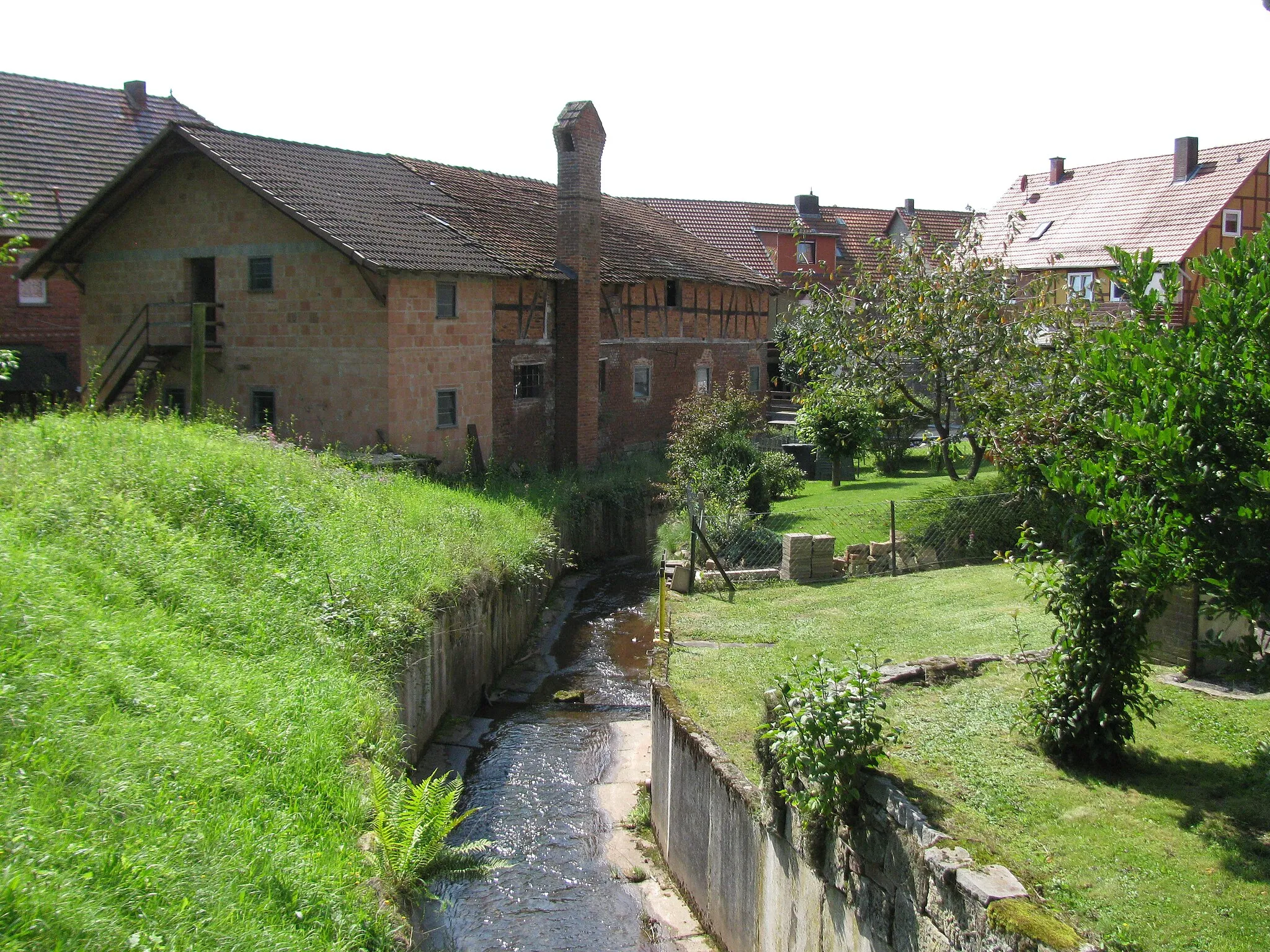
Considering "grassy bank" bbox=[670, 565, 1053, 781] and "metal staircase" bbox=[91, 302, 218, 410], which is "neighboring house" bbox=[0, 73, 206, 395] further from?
"grassy bank" bbox=[670, 565, 1053, 781]

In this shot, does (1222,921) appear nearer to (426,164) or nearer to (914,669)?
(914,669)

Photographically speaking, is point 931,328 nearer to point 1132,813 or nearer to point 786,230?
point 1132,813

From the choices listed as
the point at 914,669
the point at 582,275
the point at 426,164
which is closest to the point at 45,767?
the point at 914,669

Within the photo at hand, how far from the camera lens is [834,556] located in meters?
A: 17.5

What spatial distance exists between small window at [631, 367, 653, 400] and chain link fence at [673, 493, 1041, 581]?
39.9 ft

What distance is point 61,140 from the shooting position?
2780 centimetres

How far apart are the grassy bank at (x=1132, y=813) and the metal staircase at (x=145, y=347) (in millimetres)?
18175

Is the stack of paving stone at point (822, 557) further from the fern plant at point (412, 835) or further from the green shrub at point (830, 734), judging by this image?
the green shrub at point (830, 734)

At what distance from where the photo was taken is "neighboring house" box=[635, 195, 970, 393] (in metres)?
41.5

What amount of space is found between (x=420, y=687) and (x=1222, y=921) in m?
8.60

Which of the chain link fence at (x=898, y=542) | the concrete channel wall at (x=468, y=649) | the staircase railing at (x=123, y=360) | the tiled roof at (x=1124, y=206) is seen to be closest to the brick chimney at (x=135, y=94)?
the staircase railing at (x=123, y=360)

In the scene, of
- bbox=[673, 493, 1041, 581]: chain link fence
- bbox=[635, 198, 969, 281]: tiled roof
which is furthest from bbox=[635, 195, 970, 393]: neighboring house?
bbox=[673, 493, 1041, 581]: chain link fence

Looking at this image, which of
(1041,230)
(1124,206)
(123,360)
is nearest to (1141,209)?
(1124,206)

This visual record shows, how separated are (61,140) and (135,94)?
344 centimetres
